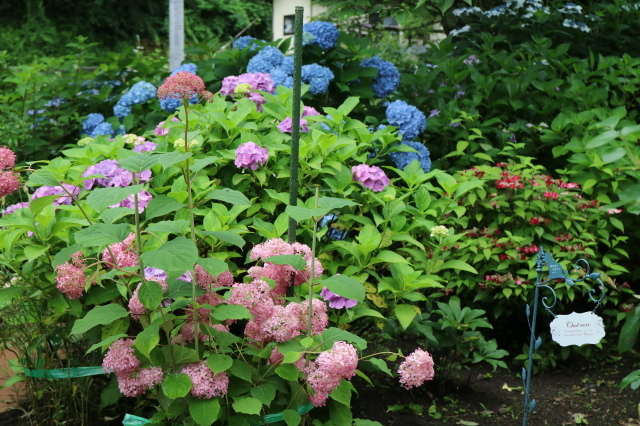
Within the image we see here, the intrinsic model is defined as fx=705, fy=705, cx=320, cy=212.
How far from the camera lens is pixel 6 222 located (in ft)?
7.23

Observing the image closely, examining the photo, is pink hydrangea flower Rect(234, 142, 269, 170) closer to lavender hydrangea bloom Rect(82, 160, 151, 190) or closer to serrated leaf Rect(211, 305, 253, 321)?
lavender hydrangea bloom Rect(82, 160, 151, 190)

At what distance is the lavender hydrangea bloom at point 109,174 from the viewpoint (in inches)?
104

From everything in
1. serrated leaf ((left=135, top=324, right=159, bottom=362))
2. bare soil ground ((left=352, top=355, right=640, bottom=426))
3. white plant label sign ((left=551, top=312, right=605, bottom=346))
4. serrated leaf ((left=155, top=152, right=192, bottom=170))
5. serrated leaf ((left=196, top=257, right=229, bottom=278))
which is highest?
serrated leaf ((left=155, top=152, right=192, bottom=170))

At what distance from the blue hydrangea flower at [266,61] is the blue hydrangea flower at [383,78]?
59cm

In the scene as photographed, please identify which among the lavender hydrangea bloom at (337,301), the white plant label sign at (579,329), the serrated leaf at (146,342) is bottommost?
the white plant label sign at (579,329)

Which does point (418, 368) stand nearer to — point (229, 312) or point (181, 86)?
point (229, 312)

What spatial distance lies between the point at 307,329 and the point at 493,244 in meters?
1.71

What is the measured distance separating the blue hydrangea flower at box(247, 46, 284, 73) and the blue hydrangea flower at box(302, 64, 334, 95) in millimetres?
197

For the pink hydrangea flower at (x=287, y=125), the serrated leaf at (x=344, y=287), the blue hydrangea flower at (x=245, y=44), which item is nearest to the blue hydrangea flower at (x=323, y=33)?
the blue hydrangea flower at (x=245, y=44)

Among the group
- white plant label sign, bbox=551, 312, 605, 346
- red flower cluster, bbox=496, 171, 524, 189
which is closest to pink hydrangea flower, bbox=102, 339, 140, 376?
white plant label sign, bbox=551, 312, 605, 346

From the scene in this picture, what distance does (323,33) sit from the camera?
426cm

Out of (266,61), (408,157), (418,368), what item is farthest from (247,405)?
(266,61)

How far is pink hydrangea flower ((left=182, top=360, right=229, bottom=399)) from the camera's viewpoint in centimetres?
180

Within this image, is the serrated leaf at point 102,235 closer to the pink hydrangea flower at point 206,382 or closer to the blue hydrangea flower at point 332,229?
the pink hydrangea flower at point 206,382
